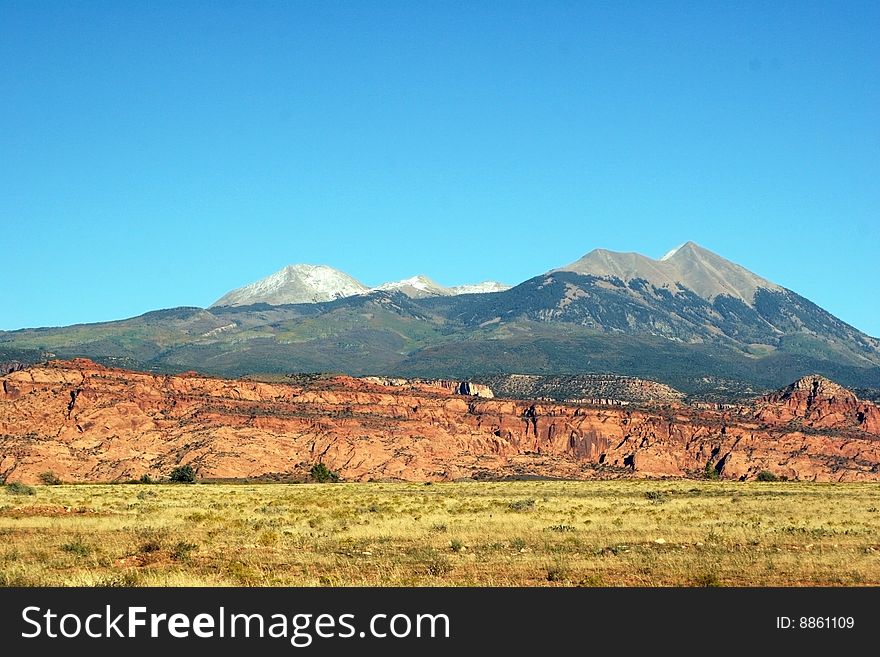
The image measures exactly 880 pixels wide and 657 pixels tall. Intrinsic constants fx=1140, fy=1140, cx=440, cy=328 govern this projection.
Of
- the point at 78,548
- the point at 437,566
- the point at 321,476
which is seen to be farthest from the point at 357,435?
the point at 437,566

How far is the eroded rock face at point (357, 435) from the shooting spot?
419 feet

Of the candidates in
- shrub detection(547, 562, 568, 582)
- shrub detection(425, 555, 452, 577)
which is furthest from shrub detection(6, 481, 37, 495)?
shrub detection(547, 562, 568, 582)

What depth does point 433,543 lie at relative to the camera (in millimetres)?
33750

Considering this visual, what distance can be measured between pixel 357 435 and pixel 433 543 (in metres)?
111

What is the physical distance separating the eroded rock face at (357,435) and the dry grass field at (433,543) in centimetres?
7272

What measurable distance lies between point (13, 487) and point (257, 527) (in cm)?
3607

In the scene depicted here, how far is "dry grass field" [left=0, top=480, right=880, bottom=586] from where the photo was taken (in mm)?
26047

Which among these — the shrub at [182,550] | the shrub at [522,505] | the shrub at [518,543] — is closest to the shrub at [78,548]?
the shrub at [182,550]

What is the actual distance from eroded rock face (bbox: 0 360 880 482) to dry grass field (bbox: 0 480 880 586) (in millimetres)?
72718

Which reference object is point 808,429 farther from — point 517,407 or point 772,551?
point 772,551

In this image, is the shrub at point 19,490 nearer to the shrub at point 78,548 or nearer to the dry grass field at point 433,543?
the dry grass field at point 433,543
